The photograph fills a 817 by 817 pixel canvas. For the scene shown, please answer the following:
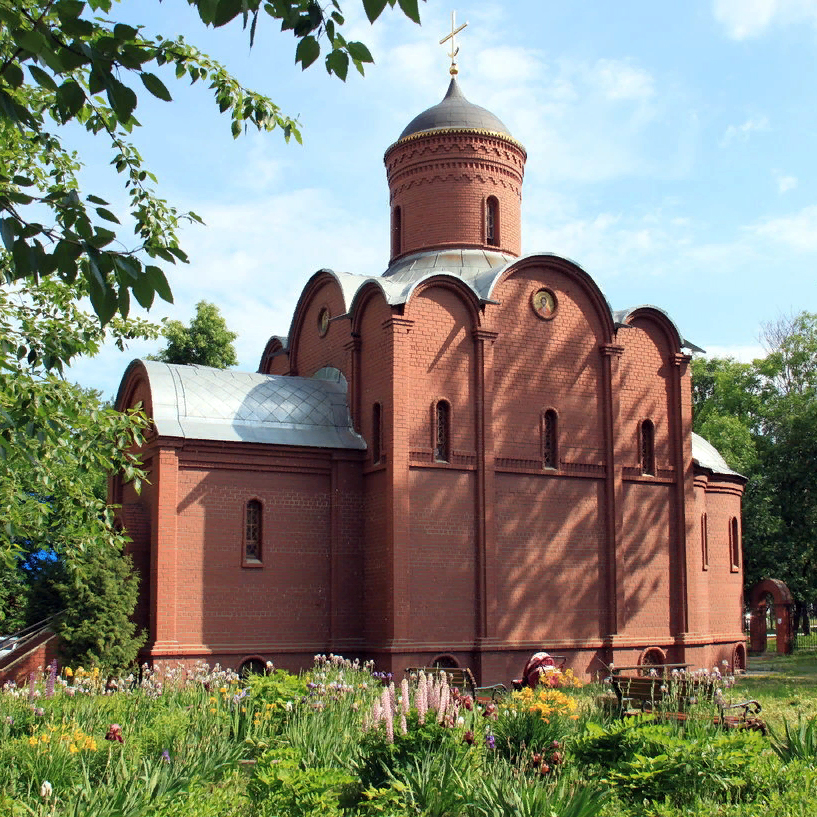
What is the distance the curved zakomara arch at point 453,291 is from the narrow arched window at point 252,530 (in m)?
4.34

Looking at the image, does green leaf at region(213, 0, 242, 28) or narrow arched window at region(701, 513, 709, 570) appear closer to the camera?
green leaf at region(213, 0, 242, 28)

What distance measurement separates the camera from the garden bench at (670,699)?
9822mm

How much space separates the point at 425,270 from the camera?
2153cm

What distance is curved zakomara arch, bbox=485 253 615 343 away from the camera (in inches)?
777

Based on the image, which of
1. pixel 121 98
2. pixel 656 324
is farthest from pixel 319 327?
pixel 121 98

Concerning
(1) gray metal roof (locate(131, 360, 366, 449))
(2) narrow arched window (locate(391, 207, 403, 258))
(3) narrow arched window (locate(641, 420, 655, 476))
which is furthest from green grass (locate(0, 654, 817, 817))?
(2) narrow arched window (locate(391, 207, 403, 258))

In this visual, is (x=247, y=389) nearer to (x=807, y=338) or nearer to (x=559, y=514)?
(x=559, y=514)

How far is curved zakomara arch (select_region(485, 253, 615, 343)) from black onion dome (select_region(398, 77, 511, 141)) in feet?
13.5

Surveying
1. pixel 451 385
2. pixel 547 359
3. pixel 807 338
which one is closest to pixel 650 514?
pixel 547 359

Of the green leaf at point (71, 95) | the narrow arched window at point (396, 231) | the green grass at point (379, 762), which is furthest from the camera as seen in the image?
the narrow arched window at point (396, 231)

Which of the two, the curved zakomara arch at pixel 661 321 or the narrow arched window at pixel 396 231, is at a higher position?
the narrow arched window at pixel 396 231

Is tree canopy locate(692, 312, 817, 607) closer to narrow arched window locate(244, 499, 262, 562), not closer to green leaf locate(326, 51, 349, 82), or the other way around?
narrow arched window locate(244, 499, 262, 562)

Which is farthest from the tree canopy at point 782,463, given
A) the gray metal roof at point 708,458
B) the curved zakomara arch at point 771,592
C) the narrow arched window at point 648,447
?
the narrow arched window at point 648,447

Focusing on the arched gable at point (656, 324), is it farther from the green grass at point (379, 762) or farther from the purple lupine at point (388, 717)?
the purple lupine at point (388, 717)
